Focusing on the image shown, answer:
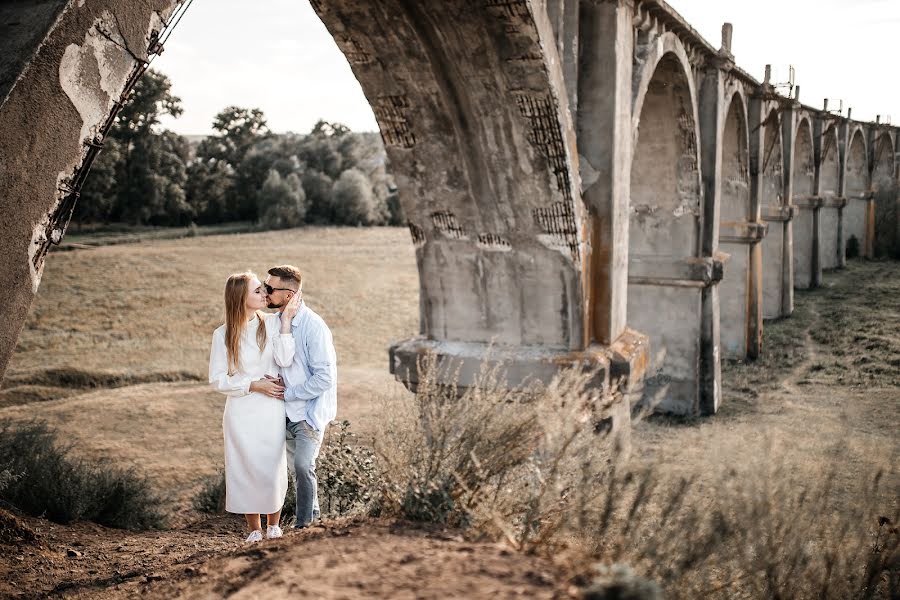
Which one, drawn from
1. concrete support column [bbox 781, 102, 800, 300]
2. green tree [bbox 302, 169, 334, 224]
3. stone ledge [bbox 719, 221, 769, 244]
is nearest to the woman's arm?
stone ledge [bbox 719, 221, 769, 244]

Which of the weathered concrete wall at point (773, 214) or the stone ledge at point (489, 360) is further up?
the weathered concrete wall at point (773, 214)

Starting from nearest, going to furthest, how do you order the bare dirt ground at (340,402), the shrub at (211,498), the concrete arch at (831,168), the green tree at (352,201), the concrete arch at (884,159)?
the bare dirt ground at (340,402), the shrub at (211,498), the concrete arch at (831,168), the concrete arch at (884,159), the green tree at (352,201)

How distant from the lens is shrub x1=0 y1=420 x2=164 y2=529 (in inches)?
199

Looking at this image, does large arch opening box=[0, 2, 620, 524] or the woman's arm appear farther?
large arch opening box=[0, 2, 620, 524]

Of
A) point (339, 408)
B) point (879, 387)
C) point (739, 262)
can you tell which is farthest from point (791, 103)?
point (339, 408)

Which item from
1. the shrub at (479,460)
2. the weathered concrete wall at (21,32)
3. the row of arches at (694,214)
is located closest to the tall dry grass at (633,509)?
the shrub at (479,460)

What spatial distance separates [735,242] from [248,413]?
11.5 meters

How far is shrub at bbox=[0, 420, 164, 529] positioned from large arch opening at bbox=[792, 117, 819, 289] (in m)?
18.2

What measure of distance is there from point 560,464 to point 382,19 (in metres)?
3.02

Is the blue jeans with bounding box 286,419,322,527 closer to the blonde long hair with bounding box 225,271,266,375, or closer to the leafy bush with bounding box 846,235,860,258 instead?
the blonde long hair with bounding box 225,271,266,375

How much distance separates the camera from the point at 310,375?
13.6 ft

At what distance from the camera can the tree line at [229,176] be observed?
28.5 m

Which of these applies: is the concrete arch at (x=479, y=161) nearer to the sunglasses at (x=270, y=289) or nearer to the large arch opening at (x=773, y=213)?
the sunglasses at (x=270, y=289)

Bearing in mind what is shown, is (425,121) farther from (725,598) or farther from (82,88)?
(725,598)
